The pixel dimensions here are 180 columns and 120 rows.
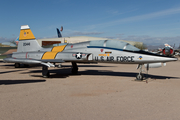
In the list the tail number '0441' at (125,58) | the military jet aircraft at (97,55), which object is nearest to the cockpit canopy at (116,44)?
the military jet aircraft at (97,55)

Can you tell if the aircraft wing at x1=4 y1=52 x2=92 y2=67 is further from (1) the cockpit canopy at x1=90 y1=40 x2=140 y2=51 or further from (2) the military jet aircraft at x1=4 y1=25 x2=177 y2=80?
(1) the cockpit canopy at x1=90 y1=40 x2=140 y2=51

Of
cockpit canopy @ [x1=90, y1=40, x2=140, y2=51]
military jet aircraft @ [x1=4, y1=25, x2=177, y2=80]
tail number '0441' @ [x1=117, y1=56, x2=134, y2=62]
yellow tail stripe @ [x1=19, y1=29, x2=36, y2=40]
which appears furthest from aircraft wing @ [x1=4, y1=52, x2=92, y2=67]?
yellow tail stripe @ [x1=19, y1=29, x2=36, y2=40]

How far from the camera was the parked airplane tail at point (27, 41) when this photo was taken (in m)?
13.3

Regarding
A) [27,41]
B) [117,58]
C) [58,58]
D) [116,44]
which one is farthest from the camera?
[27,41]

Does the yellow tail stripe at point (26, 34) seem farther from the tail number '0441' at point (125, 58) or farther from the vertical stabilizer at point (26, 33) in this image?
the tail number '0441' at point (125, 58)

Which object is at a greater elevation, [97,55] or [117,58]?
[97,55]

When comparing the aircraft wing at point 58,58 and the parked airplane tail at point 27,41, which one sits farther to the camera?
the parked airplane tail at point 27,41

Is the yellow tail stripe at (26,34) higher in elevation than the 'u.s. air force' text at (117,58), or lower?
higher

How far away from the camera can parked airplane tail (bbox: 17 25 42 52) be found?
1331cm

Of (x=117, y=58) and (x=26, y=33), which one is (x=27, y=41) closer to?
(x=26, y=33)

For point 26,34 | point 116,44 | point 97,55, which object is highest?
point 26,34

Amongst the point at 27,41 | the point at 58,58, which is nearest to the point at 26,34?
the point at 27,41

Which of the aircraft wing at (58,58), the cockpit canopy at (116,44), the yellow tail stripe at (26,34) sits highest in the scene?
the yellow tail stripe at (26,34)

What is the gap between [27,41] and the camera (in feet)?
43.9
